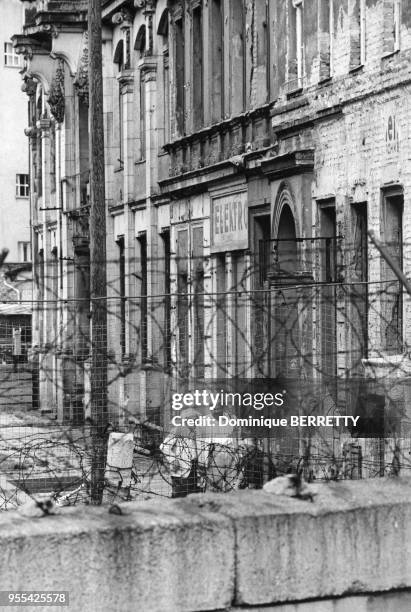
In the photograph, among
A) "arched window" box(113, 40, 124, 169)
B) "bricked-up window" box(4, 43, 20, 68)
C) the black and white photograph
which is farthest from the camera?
"bricked-up window" box(4, 43, 20, 68)

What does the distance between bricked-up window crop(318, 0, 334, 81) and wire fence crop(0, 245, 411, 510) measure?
10.4 m

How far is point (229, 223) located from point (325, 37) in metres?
6.98

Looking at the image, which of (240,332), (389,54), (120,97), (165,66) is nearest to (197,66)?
(165,66)

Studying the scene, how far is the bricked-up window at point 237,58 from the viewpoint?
30.8 m

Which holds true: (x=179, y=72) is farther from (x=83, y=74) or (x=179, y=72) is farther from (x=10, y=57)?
(x=10, y=57)

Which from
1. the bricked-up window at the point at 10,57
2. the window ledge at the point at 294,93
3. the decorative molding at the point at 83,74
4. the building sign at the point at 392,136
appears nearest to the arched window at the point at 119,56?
the decorative molding at the point at 83,74

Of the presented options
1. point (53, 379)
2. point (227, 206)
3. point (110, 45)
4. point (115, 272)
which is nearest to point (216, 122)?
point (227, 206)

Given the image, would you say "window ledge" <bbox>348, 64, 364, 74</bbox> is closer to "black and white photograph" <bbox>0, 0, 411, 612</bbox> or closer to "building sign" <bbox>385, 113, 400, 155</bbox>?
"black and white photograph" <bbox>0, 0, 411, 612</bbox>

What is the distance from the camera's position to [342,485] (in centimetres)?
837

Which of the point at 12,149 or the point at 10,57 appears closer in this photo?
the point at 12,149

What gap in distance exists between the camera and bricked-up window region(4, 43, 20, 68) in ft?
264

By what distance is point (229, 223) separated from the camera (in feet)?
102

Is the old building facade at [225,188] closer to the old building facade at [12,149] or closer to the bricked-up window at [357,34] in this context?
the bricked-up window at [357,34]

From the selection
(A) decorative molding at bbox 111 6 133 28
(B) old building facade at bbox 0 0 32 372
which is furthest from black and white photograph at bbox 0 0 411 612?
(B) old building facade at bbox 0 0 32 372
